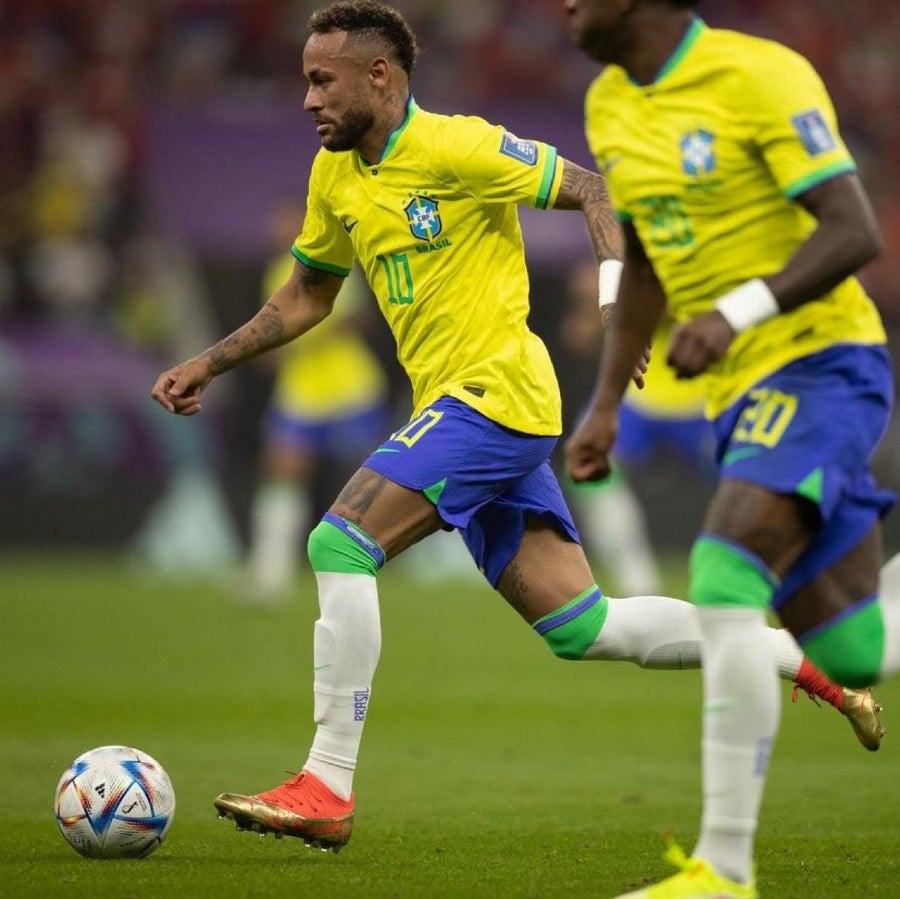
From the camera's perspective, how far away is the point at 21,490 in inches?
655

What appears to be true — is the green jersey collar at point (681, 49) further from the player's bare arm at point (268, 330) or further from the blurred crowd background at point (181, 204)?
the blurred crowd background at point (181, 204)

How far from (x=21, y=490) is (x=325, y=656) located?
37.8 feet

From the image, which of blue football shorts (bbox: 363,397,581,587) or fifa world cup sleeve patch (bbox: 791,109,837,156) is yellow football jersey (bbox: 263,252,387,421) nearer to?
blue football shorts (bbox: 363,397,581,587)

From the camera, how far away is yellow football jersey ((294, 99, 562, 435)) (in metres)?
6.00

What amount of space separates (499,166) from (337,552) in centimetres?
139

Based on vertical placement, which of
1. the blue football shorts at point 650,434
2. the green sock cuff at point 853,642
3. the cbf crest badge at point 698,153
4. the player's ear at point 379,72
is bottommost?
the green sock cuff at point 853,642

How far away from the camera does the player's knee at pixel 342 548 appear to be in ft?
18.5

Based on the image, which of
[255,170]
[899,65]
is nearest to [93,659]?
[255,170]

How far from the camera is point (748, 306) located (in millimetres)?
4223

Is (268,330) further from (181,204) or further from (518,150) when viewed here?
(181,204)

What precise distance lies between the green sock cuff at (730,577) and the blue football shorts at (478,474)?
1611mm

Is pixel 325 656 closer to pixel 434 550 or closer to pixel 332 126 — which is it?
pixel 332 126

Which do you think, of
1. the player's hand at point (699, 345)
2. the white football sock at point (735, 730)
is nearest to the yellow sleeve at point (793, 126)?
the player's hand at point (699, 345)

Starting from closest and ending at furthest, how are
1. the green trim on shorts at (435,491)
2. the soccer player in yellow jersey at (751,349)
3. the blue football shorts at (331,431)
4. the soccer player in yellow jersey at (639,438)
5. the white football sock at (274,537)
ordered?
1. the soccer player in yellow jersey at (751,349)
2. the green trim on shorts at (435,491)
3. the soccer player in yellow jersey at (639,438)
4. the white football sock at (274,537)
5. the blue football shorts at (331,431)
